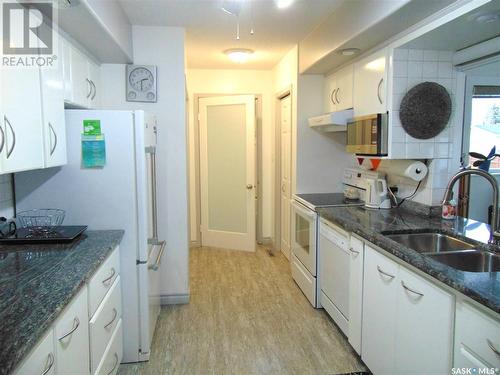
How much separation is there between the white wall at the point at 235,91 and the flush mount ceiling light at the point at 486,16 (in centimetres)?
308

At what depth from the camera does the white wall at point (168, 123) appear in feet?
9.91

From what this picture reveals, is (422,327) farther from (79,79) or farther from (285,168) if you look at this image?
(285,168)

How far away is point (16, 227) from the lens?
A: 2.11 metres

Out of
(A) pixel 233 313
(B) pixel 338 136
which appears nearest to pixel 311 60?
(B) pixel 338 136

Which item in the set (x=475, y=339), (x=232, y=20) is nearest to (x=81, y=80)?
(x=232, y=20)

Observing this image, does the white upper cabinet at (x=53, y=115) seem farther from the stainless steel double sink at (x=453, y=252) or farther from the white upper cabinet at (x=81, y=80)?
the stainless steel double sink at (x=453, y=252)

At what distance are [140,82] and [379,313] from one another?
247 centimetres

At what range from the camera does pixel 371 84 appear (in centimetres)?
268

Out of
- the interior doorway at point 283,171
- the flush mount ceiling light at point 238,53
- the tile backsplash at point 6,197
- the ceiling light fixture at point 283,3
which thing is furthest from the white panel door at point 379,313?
the flush mount ceiling light at point 238,53

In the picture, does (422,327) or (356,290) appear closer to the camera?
(422,327)

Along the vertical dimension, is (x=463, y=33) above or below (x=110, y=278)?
above

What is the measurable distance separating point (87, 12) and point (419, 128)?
6.98 feet

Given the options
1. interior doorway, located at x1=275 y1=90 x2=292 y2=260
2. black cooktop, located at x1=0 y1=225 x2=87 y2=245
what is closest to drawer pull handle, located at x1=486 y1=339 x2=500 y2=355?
black cooktop, located at x1=0 y1=225 x2=87 y2=245

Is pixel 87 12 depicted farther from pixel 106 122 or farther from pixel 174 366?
pixel 174 366
